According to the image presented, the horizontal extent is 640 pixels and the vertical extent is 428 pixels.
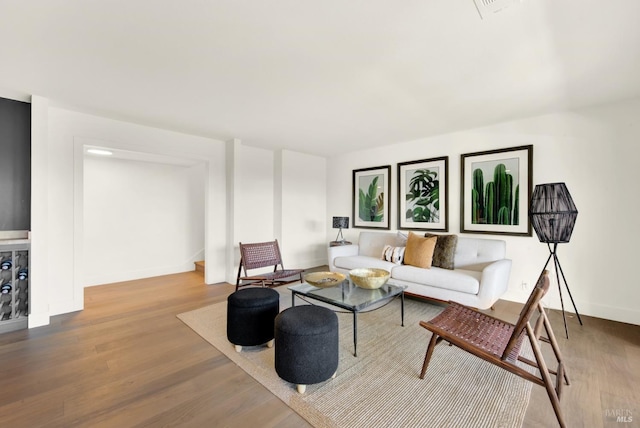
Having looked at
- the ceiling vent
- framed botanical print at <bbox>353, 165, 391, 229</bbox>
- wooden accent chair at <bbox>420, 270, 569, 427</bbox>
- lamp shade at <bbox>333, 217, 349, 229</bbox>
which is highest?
the ceiling vent

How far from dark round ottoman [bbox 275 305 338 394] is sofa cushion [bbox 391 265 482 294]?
1.86 metres

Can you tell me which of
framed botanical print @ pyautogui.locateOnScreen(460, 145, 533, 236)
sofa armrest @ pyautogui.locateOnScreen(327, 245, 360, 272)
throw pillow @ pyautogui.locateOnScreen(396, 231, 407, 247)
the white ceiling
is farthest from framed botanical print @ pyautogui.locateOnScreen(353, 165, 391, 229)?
the white ceiling

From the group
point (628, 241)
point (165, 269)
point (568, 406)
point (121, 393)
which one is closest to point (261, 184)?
point (165, 269)

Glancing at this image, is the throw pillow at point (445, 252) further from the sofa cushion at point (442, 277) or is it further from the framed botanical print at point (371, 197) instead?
the framed botanical print at point (371, 197)

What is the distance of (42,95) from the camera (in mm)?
2826

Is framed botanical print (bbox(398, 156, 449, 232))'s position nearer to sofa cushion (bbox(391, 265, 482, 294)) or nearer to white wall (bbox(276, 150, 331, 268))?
sofa cushion (bbox(391, 265, 482, 294))

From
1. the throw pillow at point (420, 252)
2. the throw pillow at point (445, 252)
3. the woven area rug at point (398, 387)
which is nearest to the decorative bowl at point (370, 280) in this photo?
the woven area rug at point (398, 387)

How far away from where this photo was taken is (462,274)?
3160 mm

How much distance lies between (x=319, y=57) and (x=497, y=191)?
3110mm

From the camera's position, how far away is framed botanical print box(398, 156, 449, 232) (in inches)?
168

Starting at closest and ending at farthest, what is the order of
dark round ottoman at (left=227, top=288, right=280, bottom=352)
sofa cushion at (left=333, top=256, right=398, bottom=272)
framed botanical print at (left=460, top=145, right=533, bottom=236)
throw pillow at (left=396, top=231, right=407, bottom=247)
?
1. dark round ottoman at (left=227, top=288, right=280, bottom=352)
2. framed botanical print at (left=460, top=145, right=533, bottom=236)
3. sofa cushion at (left=333, top=256, right=398, bottom=272)
4. throw pillow at (left=396, top=231, right=407, bottom=247)

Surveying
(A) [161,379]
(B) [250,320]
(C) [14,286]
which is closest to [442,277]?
(B) [250,320]

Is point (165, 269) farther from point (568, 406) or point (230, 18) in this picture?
point (568, 406)

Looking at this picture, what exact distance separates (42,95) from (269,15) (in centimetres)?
286
